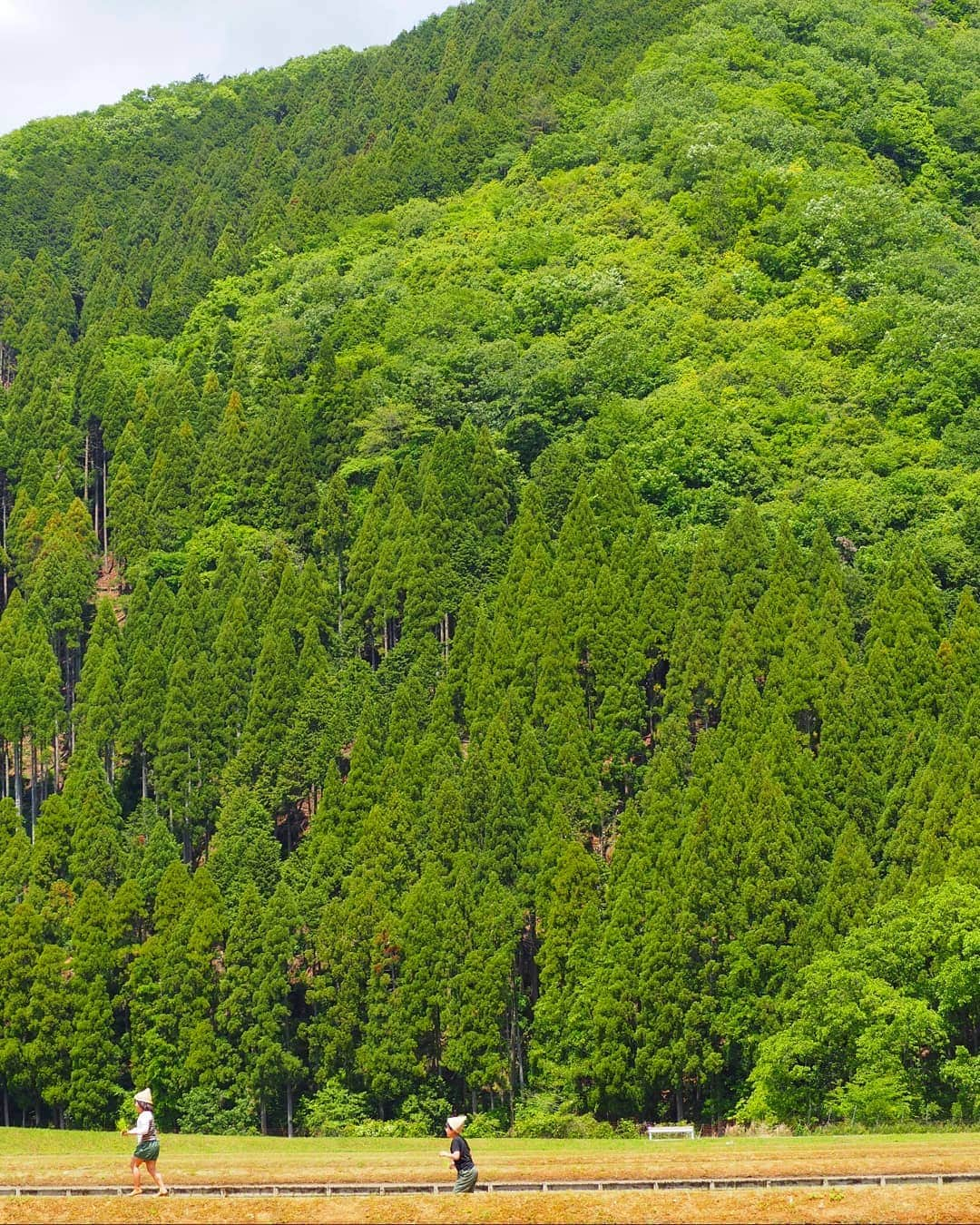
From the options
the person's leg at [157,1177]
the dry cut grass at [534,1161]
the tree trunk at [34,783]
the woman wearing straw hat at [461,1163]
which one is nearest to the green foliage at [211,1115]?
the dry cut grass at [534,1161]

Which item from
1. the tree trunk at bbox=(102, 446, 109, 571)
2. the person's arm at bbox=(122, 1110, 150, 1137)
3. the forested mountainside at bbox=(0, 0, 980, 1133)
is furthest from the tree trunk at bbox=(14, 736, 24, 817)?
the person's arm at bbox=(122, 1110, 150, 1137)

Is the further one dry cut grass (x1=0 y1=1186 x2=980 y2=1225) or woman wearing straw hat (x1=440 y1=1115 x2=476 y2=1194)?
dry cut grass (x1=0 y1=1186 x2=980 y2=1225)

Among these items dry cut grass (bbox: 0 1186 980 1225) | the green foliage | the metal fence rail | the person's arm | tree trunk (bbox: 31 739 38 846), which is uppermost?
the person's arm

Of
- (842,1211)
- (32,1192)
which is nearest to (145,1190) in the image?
(32,1192)

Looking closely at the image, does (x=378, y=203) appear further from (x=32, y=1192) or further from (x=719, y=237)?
(x=32, y=1192)

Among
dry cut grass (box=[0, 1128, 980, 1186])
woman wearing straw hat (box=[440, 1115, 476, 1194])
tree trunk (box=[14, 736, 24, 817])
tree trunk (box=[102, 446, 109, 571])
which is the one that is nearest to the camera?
woman wearing straw hat (box=[440, 1115, 476, 1194])

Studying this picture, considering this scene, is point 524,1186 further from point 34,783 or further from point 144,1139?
point 34,783

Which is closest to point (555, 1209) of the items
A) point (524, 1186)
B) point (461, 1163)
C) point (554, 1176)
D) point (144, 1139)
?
point (461, 1163)

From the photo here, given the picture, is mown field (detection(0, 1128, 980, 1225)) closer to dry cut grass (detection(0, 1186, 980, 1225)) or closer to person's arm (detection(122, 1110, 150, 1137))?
dry cut grass (detection(0, 1186, 980, 1225))
